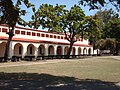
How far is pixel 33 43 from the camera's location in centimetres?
5481

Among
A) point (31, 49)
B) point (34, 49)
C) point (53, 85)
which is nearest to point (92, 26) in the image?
point (34, 49)

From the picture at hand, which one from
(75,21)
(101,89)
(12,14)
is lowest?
(101,89)

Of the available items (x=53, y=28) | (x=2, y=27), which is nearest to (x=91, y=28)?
(x=53, y=28)

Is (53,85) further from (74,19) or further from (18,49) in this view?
(74,19)

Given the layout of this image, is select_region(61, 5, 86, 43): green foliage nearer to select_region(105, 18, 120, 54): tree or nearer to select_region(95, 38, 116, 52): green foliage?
select_region(95, 38, 116, 52): green foliage

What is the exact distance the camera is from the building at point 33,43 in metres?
49.7

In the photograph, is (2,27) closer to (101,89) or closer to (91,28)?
(91,28)

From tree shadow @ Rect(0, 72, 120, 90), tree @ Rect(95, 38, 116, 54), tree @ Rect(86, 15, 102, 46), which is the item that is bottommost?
tree shadow @ Rect(0, 72, 120, 90)

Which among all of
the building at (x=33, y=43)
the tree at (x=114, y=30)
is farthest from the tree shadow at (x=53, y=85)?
the tree at (x=114, y=30)

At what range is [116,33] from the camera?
303 ft

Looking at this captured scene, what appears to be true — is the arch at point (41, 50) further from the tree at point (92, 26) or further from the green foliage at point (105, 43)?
the green foliage at point (105, 43)

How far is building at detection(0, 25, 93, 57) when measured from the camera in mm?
49719

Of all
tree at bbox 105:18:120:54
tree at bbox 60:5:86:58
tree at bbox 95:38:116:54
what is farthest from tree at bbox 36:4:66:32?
tree at bbox 105:18:120:54

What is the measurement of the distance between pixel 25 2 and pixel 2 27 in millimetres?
28978
